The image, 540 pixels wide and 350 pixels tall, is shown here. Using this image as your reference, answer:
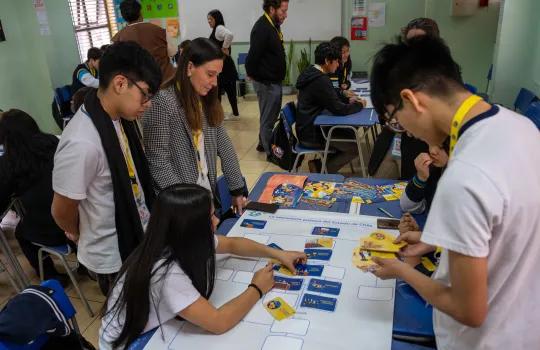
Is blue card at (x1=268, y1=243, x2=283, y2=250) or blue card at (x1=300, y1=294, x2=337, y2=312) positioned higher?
blue card at (x1=268, y1=243, x2=283, y2=250)

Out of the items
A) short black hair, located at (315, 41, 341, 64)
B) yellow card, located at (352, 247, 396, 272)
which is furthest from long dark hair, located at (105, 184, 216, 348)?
short black hair, located at (315, 41, 341, 64)

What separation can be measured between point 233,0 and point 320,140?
14.1ft

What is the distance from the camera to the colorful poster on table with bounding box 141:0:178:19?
7324 millimetres

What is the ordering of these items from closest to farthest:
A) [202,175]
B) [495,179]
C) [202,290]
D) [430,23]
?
[495,179] < [202,290] < [202,175] < [430,23]

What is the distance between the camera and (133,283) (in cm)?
120

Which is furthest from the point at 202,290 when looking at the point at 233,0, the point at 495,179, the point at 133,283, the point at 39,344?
the point at 233,0

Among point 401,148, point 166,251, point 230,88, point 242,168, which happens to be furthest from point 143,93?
point 230,88

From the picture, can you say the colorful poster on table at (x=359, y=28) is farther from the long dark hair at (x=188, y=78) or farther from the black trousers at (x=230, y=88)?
the long dark hair at (x=188, y=78)

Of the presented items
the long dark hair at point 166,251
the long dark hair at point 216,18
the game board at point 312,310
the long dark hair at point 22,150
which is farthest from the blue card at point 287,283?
the long dark hair at point 216,18

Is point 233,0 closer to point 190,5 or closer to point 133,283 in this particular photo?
point 190,5

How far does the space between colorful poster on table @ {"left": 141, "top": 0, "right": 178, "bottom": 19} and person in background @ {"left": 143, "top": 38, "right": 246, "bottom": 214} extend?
239 inches

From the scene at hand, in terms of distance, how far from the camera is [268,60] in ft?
14.3

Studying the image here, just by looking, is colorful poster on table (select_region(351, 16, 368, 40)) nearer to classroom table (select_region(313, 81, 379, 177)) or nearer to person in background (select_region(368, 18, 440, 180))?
person in background (select_region(368, 18, 440, 180))

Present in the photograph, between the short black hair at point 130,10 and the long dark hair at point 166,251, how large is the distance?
8.44 feet
